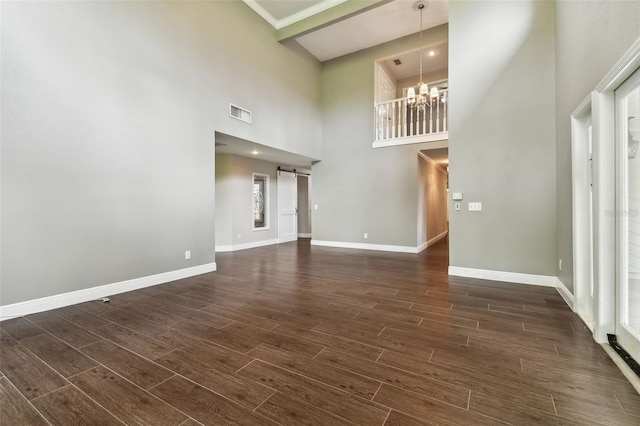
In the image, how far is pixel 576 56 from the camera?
8.98 ft

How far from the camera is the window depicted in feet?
25.1

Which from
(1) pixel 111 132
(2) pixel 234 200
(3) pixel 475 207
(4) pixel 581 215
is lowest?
(4) pixel 581 215

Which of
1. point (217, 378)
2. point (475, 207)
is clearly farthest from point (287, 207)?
point (217, 378)

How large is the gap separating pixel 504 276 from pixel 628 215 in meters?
2.26

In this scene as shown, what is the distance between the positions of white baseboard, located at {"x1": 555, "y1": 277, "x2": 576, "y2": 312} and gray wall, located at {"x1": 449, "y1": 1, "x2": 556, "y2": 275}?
26cm

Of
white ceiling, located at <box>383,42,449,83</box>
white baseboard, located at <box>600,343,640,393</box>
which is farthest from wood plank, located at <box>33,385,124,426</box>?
white ceiling, located at <box>383,42,449,83</box>

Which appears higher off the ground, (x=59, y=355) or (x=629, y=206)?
(x=629, y=206)

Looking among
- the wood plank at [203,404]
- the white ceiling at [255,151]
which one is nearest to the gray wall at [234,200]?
the white ceiling at [255,151]

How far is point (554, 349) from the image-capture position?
80.4 inches

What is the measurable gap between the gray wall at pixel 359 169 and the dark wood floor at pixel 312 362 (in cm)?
342

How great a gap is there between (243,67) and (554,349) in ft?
19.4

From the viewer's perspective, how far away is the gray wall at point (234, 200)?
22.6 ft

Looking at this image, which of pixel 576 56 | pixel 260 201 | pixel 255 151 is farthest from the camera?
pixel 260 201

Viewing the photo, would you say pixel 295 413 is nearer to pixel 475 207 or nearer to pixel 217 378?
pixel 217 378
